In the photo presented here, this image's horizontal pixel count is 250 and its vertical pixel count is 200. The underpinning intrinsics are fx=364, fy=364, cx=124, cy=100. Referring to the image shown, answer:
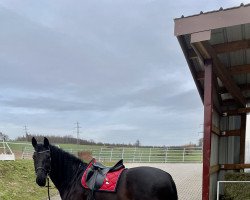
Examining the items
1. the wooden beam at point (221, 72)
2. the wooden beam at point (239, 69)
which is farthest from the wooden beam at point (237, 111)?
the wooden beam at point (239, 69)

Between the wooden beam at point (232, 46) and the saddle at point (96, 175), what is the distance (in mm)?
2891

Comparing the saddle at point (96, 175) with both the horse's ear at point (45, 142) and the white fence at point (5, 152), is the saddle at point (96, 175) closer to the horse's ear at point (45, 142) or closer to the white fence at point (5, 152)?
the horse's ear at point (45, 142)

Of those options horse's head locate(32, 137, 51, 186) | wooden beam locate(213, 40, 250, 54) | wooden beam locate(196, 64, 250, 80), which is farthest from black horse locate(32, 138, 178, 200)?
wooden beam locate(196, 64, 250, 80)

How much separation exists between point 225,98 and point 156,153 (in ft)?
64.4

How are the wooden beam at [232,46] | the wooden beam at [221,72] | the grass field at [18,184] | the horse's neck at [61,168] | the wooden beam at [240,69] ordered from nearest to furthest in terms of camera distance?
the horse's neck at [61,168]
the wooden beam at [221,72]
the wooden beam at [232,46]
the wooden beam at [240,69]
the grass field at [18,184]

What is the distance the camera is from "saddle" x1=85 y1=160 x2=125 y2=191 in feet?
18.0

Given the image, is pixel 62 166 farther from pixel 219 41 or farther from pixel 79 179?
pixel 219 41

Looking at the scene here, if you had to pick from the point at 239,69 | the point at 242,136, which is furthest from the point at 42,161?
the point at 242,136

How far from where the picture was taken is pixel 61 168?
5887mm

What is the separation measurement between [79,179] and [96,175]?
33 centimetres

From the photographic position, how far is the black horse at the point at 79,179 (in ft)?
16.9

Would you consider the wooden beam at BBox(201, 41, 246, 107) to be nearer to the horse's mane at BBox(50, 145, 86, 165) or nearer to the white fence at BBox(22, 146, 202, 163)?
the horse's mane at BBox(50, 145, 86, 165)

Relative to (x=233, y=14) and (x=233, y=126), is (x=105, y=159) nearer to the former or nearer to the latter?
(x=233, y=126)

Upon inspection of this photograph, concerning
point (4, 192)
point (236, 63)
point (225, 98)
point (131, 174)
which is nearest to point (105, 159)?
point (4, 192)
